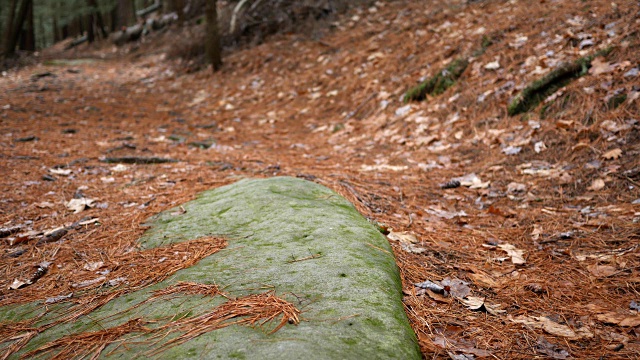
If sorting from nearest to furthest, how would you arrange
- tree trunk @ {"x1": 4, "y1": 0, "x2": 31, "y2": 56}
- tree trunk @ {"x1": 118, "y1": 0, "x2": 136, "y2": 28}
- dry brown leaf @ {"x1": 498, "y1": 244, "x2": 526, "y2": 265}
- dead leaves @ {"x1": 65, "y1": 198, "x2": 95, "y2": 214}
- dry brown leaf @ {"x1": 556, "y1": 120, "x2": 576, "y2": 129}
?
dry brown leaf @ {"x1": 498, "y1": 244, "x2": 526, "y2": 265} → dead leaves @ {"x1": 65, "y1": 198, "x2": 95, "y2": 214} → dry brown leaf @ {"x1": 556, "y1": 120, "x2": 576, "y2": 129} → tree trunk @ {"x1": 4, "y1": 0, "x2": 31, "y2": 56} → tree trunk @ {"x1": 118, "y1": 0, "x2": 136, "y2": 28}

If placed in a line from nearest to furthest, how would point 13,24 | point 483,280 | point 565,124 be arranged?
point 483,280
point 565,124
point 13,24

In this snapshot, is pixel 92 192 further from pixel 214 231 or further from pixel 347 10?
pixel 347 10

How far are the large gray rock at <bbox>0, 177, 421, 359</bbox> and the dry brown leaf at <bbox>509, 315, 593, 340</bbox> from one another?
0.63m

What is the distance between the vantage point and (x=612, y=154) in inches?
134

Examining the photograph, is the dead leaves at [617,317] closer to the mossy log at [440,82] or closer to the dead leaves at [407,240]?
the dead leaves at [407,240]

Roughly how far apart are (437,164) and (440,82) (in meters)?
1.92

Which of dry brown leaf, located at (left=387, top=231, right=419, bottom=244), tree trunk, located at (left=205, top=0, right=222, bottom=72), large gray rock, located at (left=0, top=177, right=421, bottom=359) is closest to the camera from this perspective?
large gray rock, located at (left=0, top=177, right=421, bottom=359)

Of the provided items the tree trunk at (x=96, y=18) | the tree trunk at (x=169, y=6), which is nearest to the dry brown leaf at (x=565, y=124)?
the tree trunk at (x=169, y=6)

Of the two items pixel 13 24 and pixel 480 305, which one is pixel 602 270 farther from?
pixel 13 24

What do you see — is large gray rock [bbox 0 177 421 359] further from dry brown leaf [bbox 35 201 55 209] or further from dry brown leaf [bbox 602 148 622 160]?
dry brown leaf [bbox 602 148 622 160]

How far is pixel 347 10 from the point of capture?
10.0 m

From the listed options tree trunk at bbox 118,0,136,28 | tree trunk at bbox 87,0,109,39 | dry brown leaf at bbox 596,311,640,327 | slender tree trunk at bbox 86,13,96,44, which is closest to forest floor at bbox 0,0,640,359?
dry brown leaf at bbox 596,311,640,327

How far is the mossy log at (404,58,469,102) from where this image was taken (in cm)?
568

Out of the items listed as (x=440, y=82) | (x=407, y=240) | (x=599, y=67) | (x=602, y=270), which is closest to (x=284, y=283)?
(x=407, y=240)
